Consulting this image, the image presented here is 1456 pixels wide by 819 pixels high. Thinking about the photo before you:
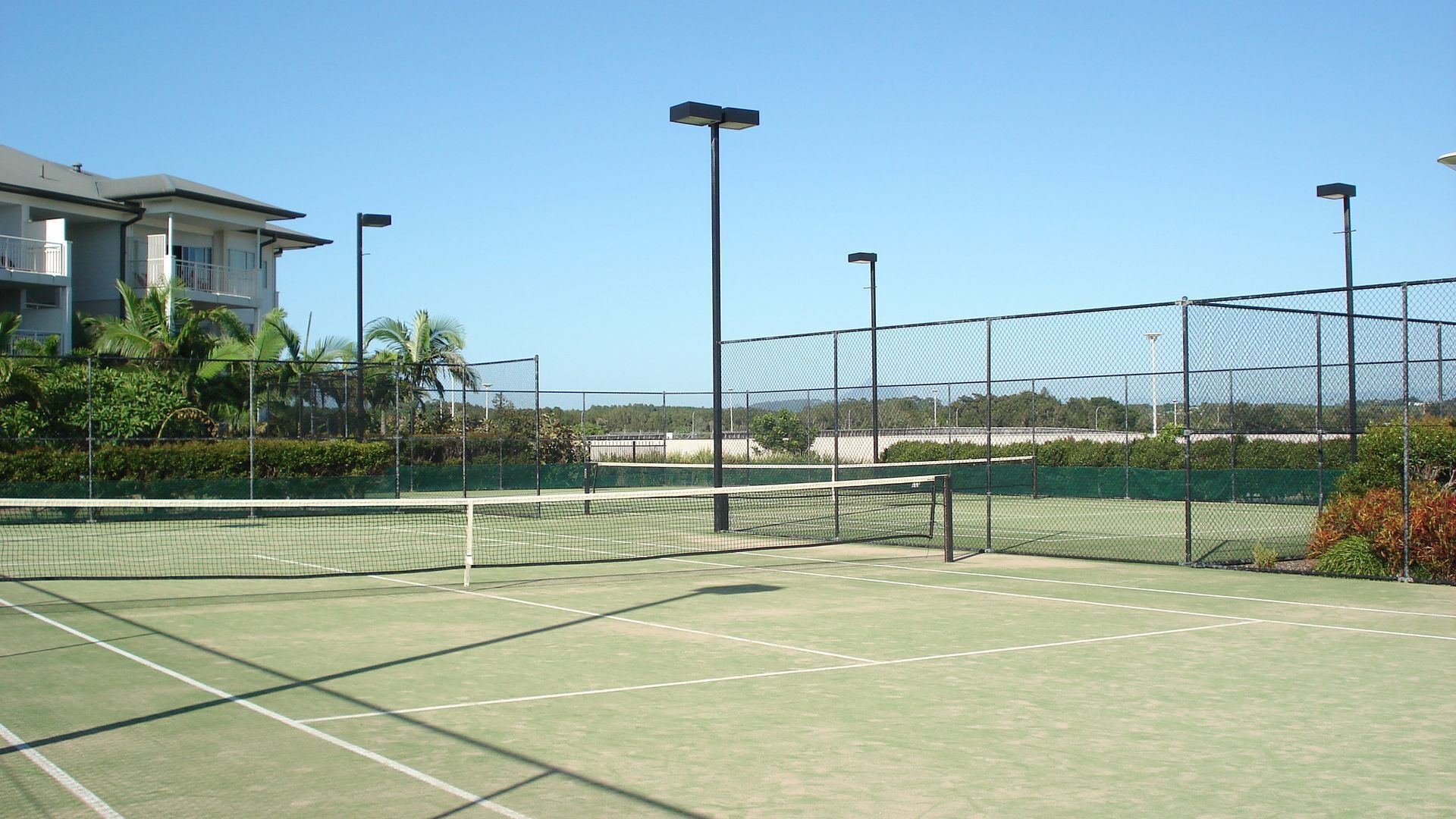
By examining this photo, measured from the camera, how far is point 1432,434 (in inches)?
567

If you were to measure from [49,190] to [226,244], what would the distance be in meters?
6.16

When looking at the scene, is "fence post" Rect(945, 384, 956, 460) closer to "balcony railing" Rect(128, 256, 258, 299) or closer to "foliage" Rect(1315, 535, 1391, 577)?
"foliage" Rect(1315, 535, 1391, 577)

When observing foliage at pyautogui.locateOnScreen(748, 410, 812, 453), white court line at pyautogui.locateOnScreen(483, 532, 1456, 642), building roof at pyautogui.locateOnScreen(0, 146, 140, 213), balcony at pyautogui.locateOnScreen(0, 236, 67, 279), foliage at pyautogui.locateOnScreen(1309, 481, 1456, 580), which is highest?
building roof at pyautogui.locateOnScreen(0, 146, 140, 213)

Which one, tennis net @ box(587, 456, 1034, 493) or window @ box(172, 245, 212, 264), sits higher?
window @ box(172, 245, 212, 264)

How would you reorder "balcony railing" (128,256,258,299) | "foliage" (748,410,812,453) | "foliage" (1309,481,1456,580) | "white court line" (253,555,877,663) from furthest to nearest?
"balcony railing" (128,256,258,299) < "foliage" (748,410,812,453) < "foliage" (1309,481,1456,580) < "white court line" (253,555,877,663)

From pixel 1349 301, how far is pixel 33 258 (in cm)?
3387

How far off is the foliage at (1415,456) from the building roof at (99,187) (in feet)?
112

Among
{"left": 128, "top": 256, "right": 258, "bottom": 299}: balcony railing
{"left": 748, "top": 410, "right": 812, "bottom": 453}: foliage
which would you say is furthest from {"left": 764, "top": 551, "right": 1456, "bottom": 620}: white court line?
{"left": 128, "top": 256, "right": 258, "bottom": 299}: balcony railing

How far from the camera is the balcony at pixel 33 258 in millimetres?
34344

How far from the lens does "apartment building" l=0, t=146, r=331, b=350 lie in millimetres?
35344

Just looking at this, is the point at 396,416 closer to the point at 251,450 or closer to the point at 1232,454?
the point at 251,450

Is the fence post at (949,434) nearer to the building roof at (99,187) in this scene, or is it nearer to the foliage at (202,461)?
the foliage at (202,461)

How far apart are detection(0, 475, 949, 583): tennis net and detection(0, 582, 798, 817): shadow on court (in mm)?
2034

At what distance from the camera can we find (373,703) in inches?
289
